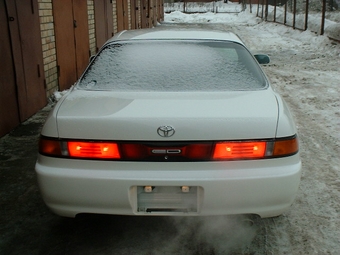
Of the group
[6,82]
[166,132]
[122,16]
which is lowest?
[6,82]

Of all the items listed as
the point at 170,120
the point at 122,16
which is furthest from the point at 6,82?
the point at 122,16

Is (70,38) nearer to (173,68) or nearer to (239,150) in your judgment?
(173,68)

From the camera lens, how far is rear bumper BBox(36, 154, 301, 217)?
8.74 ft

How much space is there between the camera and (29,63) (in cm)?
645

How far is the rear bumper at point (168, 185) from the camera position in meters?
2.66

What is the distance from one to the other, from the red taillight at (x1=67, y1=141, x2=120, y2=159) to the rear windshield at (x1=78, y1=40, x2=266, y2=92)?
0.69m

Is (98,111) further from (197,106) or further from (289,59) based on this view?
(289,59)

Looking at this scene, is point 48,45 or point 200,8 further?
point 200,8

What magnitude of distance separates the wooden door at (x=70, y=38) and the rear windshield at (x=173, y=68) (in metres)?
4.26

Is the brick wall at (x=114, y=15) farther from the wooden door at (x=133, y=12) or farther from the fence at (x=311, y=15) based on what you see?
the fence at (x=311, y=15)

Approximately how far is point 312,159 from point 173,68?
2133 mm

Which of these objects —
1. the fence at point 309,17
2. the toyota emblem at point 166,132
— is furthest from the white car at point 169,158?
the fence at point 309,17

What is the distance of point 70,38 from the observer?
8484 millimetres

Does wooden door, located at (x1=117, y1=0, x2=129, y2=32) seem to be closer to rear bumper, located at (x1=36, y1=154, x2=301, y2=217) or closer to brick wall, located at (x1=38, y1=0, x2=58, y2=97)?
brick wall, located at (x1=38, y1=0, x2=58, y2=97)
